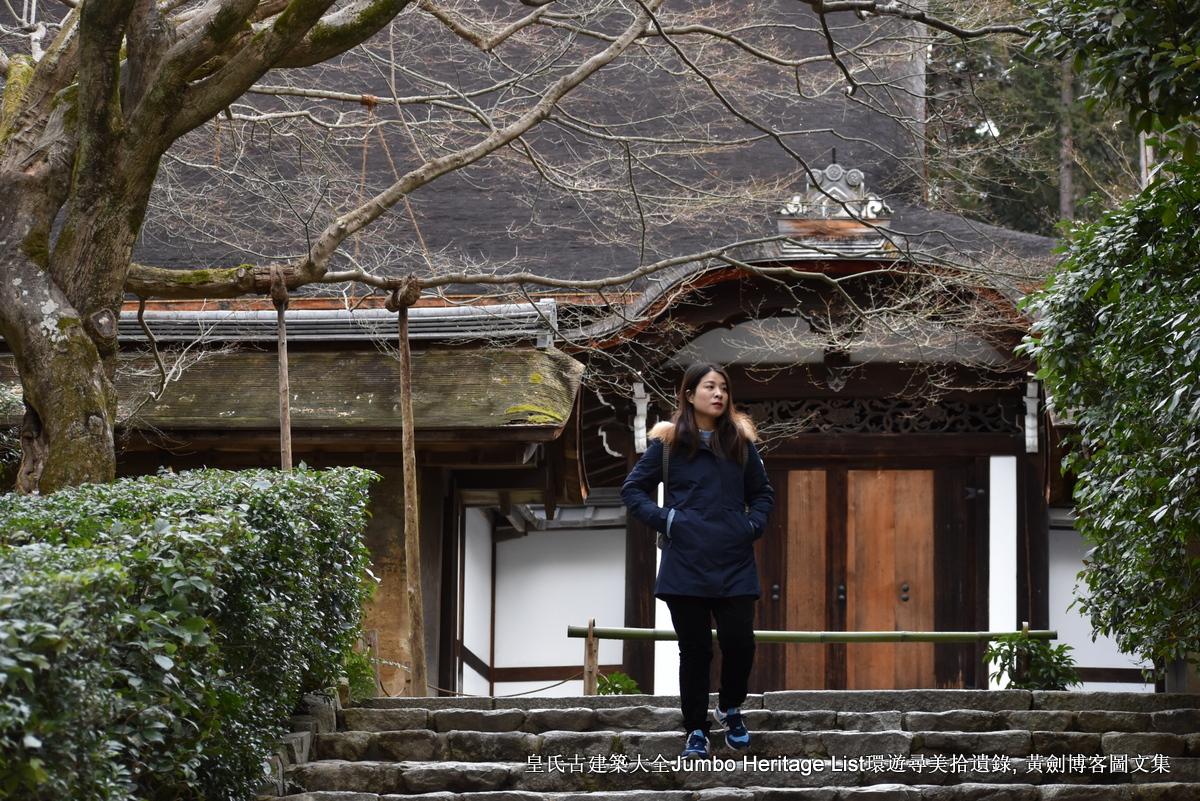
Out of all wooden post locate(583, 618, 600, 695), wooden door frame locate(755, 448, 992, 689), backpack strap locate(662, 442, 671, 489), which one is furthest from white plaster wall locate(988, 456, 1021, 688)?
backpack strap locate(662, 442, 671, 489)

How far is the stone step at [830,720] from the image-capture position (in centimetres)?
757

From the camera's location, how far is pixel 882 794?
6441 mm

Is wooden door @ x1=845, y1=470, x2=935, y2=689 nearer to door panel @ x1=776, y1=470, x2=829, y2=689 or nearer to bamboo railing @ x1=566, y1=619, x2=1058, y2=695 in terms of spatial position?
door panel @ x1=776, y1=470, x2=829, y2=689

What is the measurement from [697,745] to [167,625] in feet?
8.70

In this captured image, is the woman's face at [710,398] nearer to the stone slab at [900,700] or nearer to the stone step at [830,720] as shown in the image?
the stone step at [830,720]

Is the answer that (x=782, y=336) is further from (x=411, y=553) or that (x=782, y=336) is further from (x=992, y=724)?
(x=992, y=724)

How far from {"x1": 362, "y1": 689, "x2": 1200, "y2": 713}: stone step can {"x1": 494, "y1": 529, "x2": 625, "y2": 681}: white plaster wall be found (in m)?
7.74

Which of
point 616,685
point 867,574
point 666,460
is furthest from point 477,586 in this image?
point 666,460

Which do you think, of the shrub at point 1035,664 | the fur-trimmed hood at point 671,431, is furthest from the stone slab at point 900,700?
the shrub at point 1035,664

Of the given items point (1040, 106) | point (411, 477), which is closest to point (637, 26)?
point (411, 477)

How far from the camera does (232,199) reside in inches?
558

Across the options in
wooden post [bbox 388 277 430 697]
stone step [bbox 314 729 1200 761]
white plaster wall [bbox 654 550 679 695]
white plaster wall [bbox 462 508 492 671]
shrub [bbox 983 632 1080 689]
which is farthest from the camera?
white plaster wall [bbox 462 508 492 671]

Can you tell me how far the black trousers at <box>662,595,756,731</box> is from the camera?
6.61 metres

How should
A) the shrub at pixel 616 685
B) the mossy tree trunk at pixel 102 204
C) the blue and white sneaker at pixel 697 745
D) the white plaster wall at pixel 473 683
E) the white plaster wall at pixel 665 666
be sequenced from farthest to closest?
the white plaster wall at pixel 473 683
the white plaster wall at pixel 665 666
the shrub at pixel 616 685
the mossy tree trunk at pixel 102 204
the blue and white sneaker at pixel 697 745
